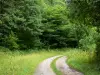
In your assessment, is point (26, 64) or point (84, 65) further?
point (84, 65)

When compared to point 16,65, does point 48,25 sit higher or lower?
lower

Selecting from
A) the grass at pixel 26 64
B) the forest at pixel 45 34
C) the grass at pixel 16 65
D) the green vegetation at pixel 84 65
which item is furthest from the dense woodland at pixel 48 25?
the grass at pixel 16 65

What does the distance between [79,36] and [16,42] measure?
53.5 ft

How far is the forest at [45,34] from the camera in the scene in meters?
16.3

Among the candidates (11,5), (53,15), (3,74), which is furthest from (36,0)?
(3,74)

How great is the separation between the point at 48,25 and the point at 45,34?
226 centimetres

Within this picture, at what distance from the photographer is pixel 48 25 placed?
41.5 meters

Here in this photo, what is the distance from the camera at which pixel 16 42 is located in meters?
33.5

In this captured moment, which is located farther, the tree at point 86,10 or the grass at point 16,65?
the tree at point 86,10

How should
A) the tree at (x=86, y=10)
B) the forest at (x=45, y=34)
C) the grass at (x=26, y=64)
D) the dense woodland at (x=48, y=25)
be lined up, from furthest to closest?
the dense woodland at (x=48, y=25), the forest at (x=45, y=34), the tree at (x=86, y=10), the grass at (x=26, y=64)

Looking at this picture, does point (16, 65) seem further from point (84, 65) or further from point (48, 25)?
point (48, 25)

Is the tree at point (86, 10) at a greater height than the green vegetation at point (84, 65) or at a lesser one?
greater

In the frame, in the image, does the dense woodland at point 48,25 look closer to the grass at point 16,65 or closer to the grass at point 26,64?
the grass at point 26,64

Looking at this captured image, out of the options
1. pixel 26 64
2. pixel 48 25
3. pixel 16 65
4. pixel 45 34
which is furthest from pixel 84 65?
pixel 45 34
